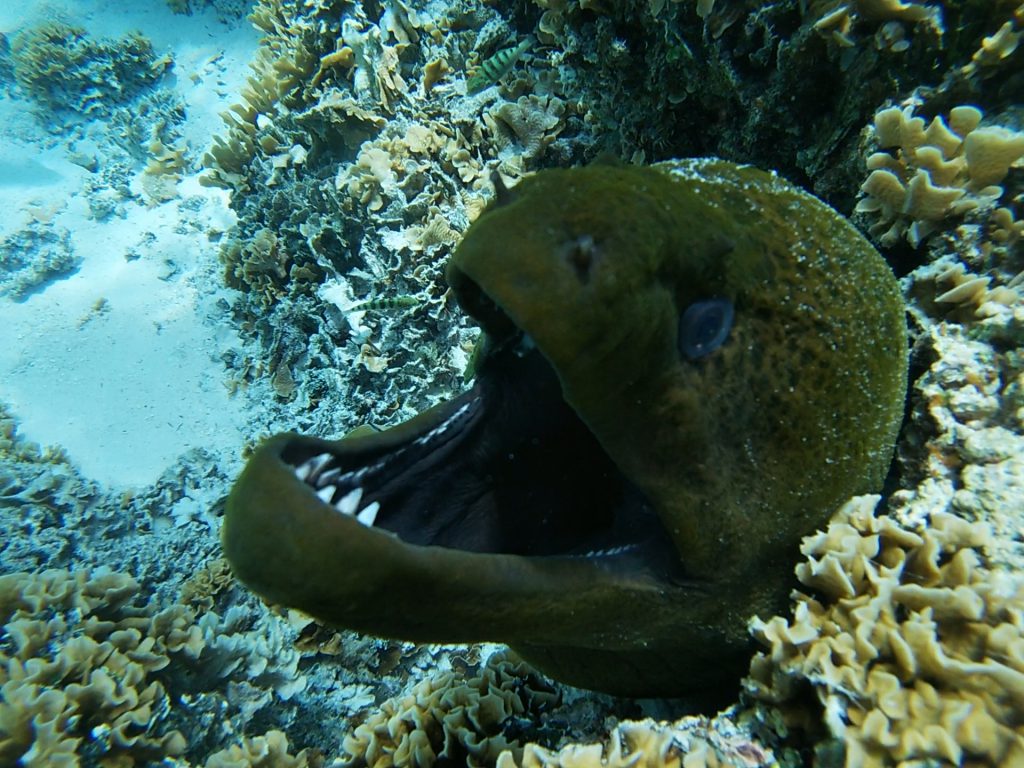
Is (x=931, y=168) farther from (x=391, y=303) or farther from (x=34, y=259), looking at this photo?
(x=34, y=259)

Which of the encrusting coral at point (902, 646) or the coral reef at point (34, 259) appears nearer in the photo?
the encrusting coral at point (902, 646)

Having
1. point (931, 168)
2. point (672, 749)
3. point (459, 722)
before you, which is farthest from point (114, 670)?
point (931, 168)

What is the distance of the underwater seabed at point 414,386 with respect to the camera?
1772 millimetres

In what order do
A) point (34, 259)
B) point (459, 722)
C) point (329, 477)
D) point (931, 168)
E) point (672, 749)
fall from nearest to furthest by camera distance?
1. point (329, 477)
2. point (672, 749)
3. point (931, 168)
4. point (459, 722)
5. point (34, 259)

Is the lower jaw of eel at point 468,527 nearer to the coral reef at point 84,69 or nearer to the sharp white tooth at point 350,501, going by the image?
the sharp white tooth at point 350,501

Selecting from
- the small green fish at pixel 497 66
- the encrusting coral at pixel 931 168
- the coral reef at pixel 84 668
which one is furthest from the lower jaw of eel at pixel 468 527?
the small green fish at pixel 497 66

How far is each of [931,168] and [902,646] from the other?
2.04m

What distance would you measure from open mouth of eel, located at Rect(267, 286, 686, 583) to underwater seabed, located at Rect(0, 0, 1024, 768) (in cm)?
61

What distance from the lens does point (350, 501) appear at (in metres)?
1.70

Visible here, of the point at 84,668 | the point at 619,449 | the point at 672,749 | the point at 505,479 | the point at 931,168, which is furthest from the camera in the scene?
the point at 84,668

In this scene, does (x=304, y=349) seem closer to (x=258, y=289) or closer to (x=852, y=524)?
(x=258, y=289)

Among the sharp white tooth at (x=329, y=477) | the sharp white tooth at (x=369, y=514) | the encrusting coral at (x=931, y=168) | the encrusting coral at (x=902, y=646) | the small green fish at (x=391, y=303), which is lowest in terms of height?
the encrusting coral at (x=902, y=646)

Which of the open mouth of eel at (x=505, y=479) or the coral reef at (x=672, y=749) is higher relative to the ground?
the open mouth of eel at (x=505, y=479)

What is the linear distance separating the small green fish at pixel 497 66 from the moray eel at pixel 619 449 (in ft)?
13.0
